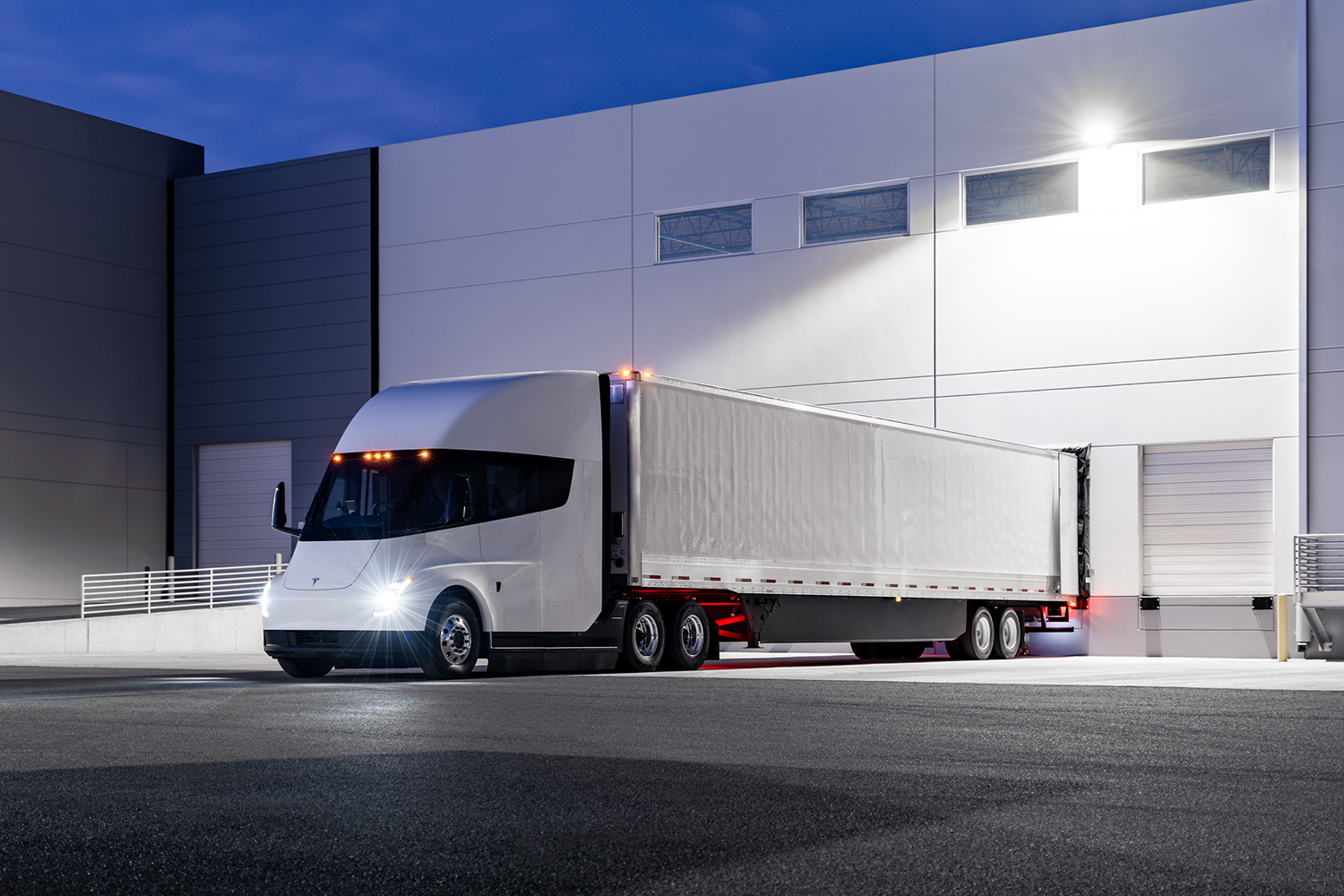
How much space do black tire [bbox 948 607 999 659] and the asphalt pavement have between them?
11840mm

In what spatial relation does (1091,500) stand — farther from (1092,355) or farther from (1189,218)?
(1189,218)

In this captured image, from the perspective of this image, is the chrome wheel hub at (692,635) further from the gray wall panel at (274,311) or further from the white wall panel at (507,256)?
the gray wall panel at (274,311)

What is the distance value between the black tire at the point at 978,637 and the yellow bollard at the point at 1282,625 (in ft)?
15.1

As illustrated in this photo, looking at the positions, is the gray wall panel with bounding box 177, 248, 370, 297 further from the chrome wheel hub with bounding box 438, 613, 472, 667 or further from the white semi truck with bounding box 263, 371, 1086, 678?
the chrome wheel hub with bounding box 438, 613, 472, 667

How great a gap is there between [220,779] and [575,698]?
18.4ft

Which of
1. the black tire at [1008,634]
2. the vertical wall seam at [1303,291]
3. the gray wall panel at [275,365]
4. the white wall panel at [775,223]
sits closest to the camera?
the black tire at [1008,634]

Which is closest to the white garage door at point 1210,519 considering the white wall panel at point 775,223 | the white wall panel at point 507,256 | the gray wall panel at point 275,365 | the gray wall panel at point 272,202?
the white wall panel at point 775,223

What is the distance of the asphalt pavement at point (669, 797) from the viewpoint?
4.81m

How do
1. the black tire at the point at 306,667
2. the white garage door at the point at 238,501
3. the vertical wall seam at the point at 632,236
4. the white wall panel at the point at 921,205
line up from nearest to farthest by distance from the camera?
the black tire at the point at 306,667 → the white wall panel at the point at 921,205 → the vertical wall seam at the point at 632,236 → the white garage door at the point at 238,501

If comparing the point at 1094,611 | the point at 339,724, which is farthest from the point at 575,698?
the point at 1094,611

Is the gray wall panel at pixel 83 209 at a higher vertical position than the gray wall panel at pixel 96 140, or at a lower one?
lower

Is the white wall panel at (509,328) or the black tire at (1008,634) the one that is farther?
the white wall panel at (509,328)

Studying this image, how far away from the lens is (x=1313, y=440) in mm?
25938

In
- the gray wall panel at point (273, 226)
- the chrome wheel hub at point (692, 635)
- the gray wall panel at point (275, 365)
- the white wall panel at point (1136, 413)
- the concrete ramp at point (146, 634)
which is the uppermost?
the gray wall panel at point (273, 226)
